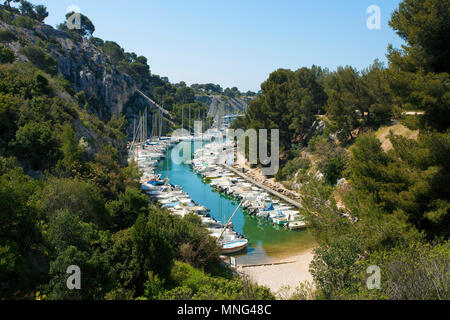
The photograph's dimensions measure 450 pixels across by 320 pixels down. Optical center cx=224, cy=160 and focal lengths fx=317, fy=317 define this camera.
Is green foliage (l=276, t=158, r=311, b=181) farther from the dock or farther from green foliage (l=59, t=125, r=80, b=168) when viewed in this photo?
green foliage (l=59, t=125, r=80, b=168)

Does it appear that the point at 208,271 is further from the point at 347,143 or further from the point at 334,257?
the point at 347,143

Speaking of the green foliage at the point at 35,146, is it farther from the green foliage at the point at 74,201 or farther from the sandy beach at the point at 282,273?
the sandy beach at the point at 282,273

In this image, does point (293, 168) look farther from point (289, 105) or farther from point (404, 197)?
point (404, 197)

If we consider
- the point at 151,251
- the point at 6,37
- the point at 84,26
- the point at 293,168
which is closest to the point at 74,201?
the point at 151,251

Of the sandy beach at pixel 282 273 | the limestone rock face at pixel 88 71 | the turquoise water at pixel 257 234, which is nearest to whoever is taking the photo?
the sandy beach at pixel 282 273

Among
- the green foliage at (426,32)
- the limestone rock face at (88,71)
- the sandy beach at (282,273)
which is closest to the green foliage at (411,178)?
the green foliage at (426,32)
